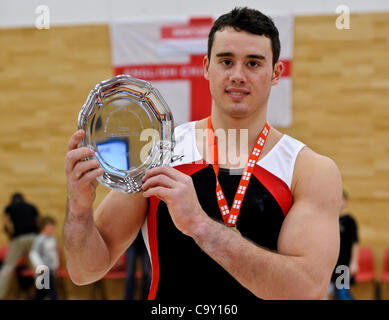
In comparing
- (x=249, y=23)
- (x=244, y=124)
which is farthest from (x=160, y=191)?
(x=249, y=23)

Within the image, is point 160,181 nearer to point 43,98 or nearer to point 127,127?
point 127,127

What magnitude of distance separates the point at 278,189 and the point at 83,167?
0.78 m

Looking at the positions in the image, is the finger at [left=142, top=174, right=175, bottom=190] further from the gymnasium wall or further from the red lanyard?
the gymnasium wall

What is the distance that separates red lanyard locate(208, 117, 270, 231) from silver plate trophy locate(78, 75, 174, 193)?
23 centimetres

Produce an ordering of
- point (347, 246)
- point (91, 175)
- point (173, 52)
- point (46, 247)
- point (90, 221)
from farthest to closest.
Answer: point (173, 52) → point (46, 247) → point (347, 246) → point (90, 221) → point (91, 175)

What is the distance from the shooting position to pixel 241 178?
222 centimetres

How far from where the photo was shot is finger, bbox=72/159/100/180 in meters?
1.84

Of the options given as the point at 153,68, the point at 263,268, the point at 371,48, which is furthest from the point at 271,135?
the point at 371,48

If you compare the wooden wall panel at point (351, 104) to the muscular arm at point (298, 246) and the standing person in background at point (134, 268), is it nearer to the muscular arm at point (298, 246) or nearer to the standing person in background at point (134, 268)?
the standing person in background at point (134, 268)

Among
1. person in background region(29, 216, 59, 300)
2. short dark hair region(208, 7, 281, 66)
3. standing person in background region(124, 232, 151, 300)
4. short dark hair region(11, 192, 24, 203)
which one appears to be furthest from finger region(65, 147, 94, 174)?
short dark hair region(11, 192, 24, 203)

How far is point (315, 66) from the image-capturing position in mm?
8156

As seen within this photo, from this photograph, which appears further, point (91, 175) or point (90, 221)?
point (90, 221)

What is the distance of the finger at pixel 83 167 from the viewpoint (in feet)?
6.05

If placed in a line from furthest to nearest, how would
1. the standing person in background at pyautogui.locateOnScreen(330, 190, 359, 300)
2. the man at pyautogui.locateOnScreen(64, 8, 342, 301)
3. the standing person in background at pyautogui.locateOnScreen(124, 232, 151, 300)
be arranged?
1. the standing person in background at pyautogui.locateOnScreen(124, 232, 151, 300)
2. the standing person in background at pyautogui.locateOnScreen(330, 190, 359, 300)
3. the man at pyautogui.locateOnScreen(64, 8, 342, 301)
